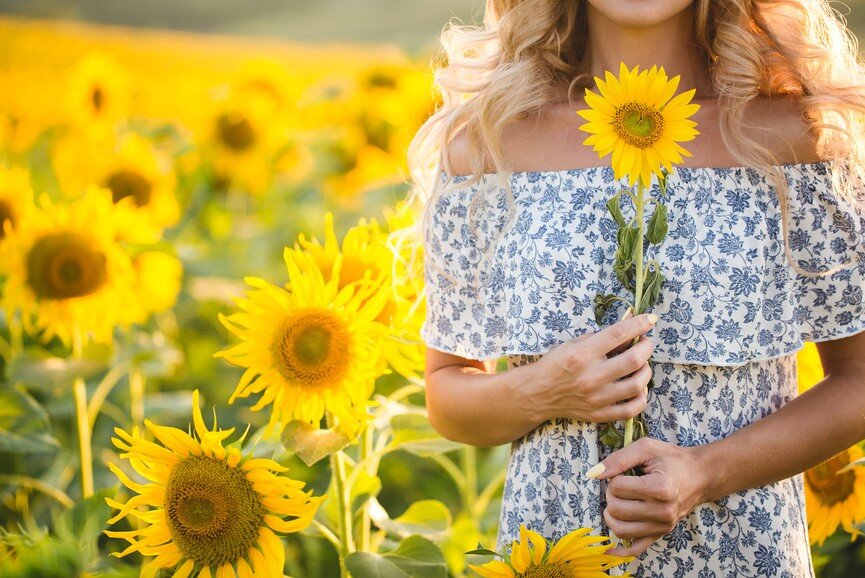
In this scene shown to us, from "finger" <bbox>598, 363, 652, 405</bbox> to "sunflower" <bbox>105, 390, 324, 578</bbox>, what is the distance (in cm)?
37

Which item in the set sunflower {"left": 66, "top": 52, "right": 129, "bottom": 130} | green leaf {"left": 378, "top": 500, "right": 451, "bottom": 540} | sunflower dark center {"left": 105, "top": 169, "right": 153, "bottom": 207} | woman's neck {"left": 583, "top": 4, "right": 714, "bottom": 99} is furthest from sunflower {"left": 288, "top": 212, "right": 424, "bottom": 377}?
sunflower {"left": 66, "top": 52, "right": 129, "bottom": 130}

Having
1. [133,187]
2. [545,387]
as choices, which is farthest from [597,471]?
[133,187]

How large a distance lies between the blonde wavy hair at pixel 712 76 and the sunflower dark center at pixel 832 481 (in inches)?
13.9

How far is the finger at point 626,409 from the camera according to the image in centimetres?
114

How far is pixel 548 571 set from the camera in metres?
1.09

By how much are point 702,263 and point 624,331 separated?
0.63 feet

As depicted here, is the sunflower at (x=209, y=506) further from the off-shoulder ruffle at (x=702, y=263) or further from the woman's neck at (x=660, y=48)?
the woman's neck at (x=660, y=48)

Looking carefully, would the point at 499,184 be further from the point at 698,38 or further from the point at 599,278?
the point at 698,38

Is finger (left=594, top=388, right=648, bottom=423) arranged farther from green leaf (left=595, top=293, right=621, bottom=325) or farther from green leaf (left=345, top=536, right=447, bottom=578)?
green leaf (left=345, top=536, right=447, bottom=578)

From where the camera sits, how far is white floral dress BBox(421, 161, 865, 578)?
124 centimetres

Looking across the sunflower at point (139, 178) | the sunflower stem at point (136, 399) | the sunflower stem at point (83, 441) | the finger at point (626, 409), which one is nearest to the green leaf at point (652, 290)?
the finger at point (626, 409)

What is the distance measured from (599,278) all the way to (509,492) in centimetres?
34

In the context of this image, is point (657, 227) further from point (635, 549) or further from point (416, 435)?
point (416, 435)

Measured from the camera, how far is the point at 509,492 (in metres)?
1.35
